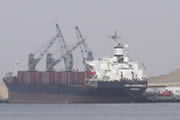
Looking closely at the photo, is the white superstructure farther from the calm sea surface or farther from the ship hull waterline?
the calm sea surface

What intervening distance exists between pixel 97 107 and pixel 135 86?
11580mm

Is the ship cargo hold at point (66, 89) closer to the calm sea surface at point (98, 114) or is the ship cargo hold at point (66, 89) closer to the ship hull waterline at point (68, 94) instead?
the ship hull waterline at point (68, 94)

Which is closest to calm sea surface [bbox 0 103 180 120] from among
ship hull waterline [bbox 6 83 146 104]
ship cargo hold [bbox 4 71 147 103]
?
→ ship hull waterline [bbox 6 83 146 104]

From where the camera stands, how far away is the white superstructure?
139000mm

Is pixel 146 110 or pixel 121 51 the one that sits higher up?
pixel 121 51

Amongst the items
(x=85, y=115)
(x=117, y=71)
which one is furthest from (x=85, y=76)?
(x=85, y=115)

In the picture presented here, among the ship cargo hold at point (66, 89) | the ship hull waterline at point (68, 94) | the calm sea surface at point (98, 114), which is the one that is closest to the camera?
the calm sea surface at point (98, 114)

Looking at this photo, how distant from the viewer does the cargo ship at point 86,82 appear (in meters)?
134

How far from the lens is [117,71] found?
456ft

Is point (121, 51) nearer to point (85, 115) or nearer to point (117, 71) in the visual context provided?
point (117, 71)

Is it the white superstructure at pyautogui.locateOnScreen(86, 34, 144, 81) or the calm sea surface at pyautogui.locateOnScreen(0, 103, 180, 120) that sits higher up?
the white superstructure at pyautogui.locateOnScreen(86, 34, 144, 81)

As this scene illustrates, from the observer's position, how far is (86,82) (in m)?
138

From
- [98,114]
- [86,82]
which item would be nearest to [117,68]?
[86,82]

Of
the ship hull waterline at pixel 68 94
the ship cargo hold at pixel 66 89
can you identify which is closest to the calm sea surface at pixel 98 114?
the ship hull waterline at pixel 68 94
